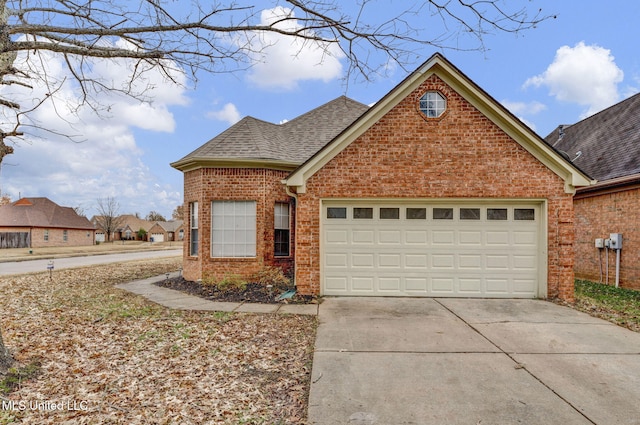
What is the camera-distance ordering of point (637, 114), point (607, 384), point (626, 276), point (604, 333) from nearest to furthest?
point (607, 384)
point (604, 333)
point (626, 276)
point (637, 114)

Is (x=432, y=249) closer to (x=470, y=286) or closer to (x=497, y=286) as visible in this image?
(x=470, y=286)

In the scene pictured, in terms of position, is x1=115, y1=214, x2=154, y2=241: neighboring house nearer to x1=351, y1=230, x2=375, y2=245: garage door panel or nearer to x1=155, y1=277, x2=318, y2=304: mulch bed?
x1=155, y1=277, x2=318, y2=304: mulch bed

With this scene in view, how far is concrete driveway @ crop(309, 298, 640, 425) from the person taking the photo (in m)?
3.47

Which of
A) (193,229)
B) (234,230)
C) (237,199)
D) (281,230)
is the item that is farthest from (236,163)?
(193,229)

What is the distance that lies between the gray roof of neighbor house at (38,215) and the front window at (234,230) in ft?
126

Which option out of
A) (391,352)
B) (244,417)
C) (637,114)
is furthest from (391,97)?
(637,114)

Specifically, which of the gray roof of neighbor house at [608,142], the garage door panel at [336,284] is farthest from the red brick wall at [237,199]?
the gray roof of neighbor house at [608,142]

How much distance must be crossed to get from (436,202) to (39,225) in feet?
146

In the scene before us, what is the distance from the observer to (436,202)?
873cm

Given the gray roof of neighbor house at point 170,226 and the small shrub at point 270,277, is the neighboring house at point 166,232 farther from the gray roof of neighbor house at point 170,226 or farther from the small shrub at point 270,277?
the small shrub at point 270,277

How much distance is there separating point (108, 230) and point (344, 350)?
2660 inches

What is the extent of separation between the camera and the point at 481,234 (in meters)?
8.73

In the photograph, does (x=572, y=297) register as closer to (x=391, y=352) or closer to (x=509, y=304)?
(x=509, y=304)

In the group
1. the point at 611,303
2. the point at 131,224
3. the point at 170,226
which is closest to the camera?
the point at 611,303
